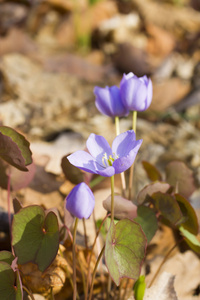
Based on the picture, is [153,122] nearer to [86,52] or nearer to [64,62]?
[64,62]

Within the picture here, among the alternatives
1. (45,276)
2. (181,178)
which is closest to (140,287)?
(45,276)

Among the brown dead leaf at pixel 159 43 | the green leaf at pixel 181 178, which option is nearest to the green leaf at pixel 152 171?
the green leaf at pixel 181 178

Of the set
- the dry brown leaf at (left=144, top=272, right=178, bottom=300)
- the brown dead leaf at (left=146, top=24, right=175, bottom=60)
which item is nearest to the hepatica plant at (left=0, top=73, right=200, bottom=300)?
the dry brown leaf at (left=144, top=272, right=178, bottom=300)

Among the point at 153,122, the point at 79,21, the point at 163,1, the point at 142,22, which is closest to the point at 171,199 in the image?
the point at 153,122

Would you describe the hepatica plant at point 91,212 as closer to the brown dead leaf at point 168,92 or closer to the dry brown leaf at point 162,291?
the dry brown leaf at point 162,291

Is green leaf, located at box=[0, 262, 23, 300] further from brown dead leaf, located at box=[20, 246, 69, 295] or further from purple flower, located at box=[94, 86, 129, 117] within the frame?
purple flower, located at box=[94, 86, 129, 117]

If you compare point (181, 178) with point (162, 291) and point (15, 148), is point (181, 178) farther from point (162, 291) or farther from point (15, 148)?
point (15, 148)
